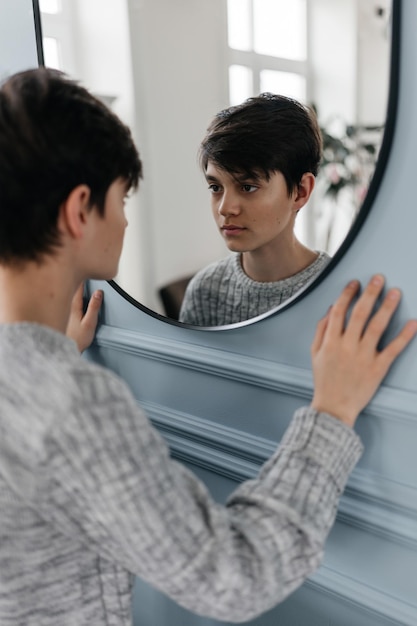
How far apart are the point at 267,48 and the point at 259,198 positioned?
7.8 inches

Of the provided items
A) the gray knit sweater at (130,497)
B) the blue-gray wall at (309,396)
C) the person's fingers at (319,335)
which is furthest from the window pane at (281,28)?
the gray knit sweater at (130,497)

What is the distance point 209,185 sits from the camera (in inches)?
38.7

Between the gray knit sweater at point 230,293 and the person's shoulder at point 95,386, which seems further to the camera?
the gray knit sweater at point 230,293

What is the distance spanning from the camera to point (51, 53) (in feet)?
4.11

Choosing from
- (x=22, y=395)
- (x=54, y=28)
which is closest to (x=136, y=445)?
(x=22, y=395)

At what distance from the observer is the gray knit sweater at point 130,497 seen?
67 cm

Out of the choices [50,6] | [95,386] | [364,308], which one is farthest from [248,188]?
[50,6]

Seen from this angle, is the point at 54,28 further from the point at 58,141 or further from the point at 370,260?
the point at 370,260

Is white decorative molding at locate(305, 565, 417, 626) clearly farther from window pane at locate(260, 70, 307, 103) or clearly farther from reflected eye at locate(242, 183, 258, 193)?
window pane at locate(260, 70, 307, 103)

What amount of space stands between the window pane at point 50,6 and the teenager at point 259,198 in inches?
19.0

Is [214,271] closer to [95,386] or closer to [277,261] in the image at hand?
[277,261]

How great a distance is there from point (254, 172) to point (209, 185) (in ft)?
0.32

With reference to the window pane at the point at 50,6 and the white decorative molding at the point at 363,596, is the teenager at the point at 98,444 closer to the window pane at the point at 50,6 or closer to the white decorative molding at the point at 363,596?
the white decorative molding at the point at 363,596

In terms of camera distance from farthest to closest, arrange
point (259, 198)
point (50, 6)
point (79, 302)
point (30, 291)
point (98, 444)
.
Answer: point (79, 302), point (50, 6), point (259, 198), point (30, 291), point (98, 444)
